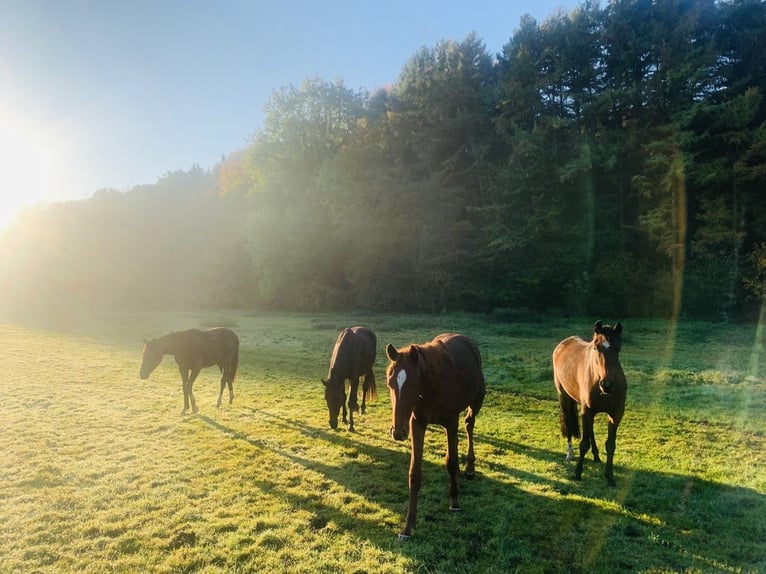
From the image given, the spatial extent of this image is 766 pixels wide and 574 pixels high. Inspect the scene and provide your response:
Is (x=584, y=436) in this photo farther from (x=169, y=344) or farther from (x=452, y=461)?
(x=169, y=344)

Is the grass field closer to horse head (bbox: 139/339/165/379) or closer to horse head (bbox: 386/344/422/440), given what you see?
horse head (bbox: 139/339/165/379)

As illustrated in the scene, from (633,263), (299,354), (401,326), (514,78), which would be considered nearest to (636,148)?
(633,263)

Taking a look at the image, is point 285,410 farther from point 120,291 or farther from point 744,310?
point 120,291

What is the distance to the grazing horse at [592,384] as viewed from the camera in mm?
5320

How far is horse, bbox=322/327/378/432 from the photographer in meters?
7.81

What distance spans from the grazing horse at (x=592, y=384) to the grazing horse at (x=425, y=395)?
1.56 metres

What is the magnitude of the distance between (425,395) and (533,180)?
91.1 ft

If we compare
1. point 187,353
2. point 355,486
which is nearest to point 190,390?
point 187,353

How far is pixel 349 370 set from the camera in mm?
8305

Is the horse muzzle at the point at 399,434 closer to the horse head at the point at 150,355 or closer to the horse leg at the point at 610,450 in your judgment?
the horse leg at the point at 610,450

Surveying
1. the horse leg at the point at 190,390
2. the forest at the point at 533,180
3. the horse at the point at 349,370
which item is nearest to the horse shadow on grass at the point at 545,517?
the horse at the point at 349,370

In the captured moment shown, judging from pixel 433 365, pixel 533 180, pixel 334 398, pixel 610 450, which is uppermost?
pixel 533 180

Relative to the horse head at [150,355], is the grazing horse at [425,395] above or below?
above

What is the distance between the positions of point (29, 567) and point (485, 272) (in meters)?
29.6
